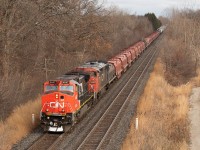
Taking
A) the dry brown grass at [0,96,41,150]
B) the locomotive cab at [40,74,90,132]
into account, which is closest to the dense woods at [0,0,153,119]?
the dry brown grass at [0,96,41,150]

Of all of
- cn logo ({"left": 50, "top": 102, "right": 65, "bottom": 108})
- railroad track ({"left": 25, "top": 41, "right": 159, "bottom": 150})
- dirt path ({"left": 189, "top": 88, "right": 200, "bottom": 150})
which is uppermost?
cn logo ({"left": 50, "top": 102, "right": 65, "bottom": 108})

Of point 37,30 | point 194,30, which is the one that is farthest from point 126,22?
point 37,30

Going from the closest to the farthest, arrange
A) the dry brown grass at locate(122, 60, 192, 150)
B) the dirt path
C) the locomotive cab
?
the dry brown grass at locate(122, 60, 192, 150)
the locomotive cab
the dirt path

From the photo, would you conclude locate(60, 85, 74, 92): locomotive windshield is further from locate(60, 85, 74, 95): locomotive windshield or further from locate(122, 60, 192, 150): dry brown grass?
locate(122, 60, 192, 150): dry brown grass

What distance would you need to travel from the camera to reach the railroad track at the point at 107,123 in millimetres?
17688

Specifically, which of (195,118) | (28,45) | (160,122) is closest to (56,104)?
(160,122)

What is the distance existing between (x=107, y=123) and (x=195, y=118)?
292 inches

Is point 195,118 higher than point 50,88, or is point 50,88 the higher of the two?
point 50,88

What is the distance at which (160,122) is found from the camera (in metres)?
21.6

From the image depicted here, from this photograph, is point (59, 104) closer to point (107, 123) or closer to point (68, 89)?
point (68, 89)

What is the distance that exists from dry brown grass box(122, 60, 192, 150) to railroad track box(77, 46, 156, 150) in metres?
1.24

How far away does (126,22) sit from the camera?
10006cm

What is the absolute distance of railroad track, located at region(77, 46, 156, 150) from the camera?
1769cm

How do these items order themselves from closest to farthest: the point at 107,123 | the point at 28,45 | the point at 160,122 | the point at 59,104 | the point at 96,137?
the point at 96,137 < the point at 59,104 < the point at 107,123 < the point at 160,122 < the point at 28,45
